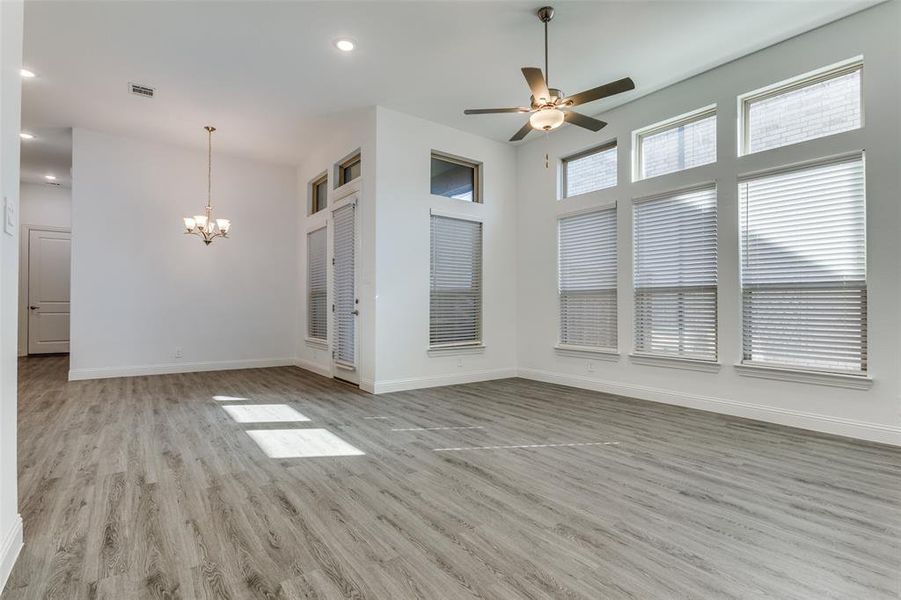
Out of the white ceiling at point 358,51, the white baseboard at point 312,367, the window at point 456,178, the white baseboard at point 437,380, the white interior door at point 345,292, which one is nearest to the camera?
the white ceiling at point 358,51

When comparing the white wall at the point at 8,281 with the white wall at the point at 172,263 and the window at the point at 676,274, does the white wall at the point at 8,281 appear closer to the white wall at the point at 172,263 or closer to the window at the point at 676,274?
the white wall at the point at 172,263

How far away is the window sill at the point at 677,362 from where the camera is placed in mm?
4270

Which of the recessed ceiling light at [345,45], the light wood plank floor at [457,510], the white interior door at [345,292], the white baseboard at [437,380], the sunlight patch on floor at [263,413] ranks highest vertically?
the recessed ceiling light at [345,45]

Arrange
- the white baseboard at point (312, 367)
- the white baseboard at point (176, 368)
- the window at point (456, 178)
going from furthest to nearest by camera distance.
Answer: the white baseboard at point (312, 367) → the white baseboard at point (176, 368) → the window at point (456, 178)

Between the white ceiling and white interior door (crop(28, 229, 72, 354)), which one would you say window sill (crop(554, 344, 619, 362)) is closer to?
the white ceiling

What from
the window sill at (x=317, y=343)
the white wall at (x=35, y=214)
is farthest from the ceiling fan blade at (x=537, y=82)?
the white wall at (x=35, y=214)

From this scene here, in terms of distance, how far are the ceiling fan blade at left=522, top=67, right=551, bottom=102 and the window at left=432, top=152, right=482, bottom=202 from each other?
2.43 metres

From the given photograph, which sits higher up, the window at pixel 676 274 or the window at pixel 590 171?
the window at pixel 590 171

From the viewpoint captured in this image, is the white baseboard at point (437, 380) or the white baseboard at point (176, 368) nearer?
the white baseboard at point (437, 380)

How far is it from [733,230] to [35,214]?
1186 cm

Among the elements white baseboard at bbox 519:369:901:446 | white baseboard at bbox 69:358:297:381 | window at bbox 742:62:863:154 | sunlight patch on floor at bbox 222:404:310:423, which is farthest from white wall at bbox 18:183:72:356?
window at bbox 742:62:863:154

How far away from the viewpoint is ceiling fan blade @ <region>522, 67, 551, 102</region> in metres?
3.09

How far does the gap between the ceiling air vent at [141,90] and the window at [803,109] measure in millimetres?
6162

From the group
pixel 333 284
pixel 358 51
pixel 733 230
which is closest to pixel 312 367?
pixel 333 284
